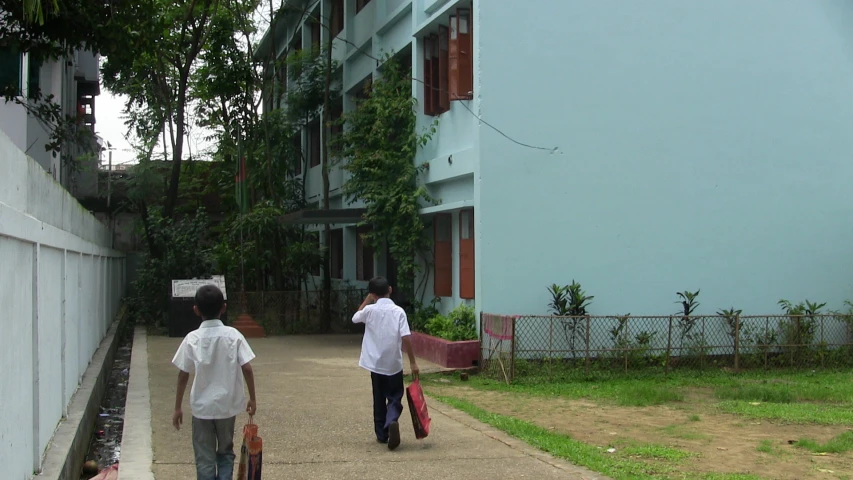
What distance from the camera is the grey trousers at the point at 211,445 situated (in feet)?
20.5

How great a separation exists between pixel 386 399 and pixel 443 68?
29.5 ft

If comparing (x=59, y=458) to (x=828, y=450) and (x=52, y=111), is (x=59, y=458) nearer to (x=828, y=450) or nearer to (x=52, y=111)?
(x=828, y=450)

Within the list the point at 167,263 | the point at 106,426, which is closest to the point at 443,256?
the point at 106,426

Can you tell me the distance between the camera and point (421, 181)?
57.5 feet

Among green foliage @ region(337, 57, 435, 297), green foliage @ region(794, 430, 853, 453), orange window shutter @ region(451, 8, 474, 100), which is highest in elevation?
orange window shutter @ region(451, 8, 474, 100)

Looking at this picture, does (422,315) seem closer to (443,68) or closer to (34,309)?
(443,68)

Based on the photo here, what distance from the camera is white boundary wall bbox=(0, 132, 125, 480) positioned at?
19.4ft

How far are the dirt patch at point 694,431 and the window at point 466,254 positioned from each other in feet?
10.1

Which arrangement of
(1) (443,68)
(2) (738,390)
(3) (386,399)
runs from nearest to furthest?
1. (3) (386,399)
2. (2) (738,390)
3. (1) (443,68)

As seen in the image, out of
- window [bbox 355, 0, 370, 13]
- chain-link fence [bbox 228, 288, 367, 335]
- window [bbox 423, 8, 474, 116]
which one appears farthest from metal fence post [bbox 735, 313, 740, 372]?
window [bbox 355, 0, 370, 13]

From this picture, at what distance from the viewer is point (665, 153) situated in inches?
609

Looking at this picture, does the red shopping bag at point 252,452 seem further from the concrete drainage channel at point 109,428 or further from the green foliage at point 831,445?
the green foliage at point 831,445

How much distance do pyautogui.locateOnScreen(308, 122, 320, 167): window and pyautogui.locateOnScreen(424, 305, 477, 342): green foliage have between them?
13.1 meters

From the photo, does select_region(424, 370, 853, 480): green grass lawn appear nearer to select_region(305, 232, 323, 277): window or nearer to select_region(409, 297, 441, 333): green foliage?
select_region(409, 297, 441, 333): green foliage
